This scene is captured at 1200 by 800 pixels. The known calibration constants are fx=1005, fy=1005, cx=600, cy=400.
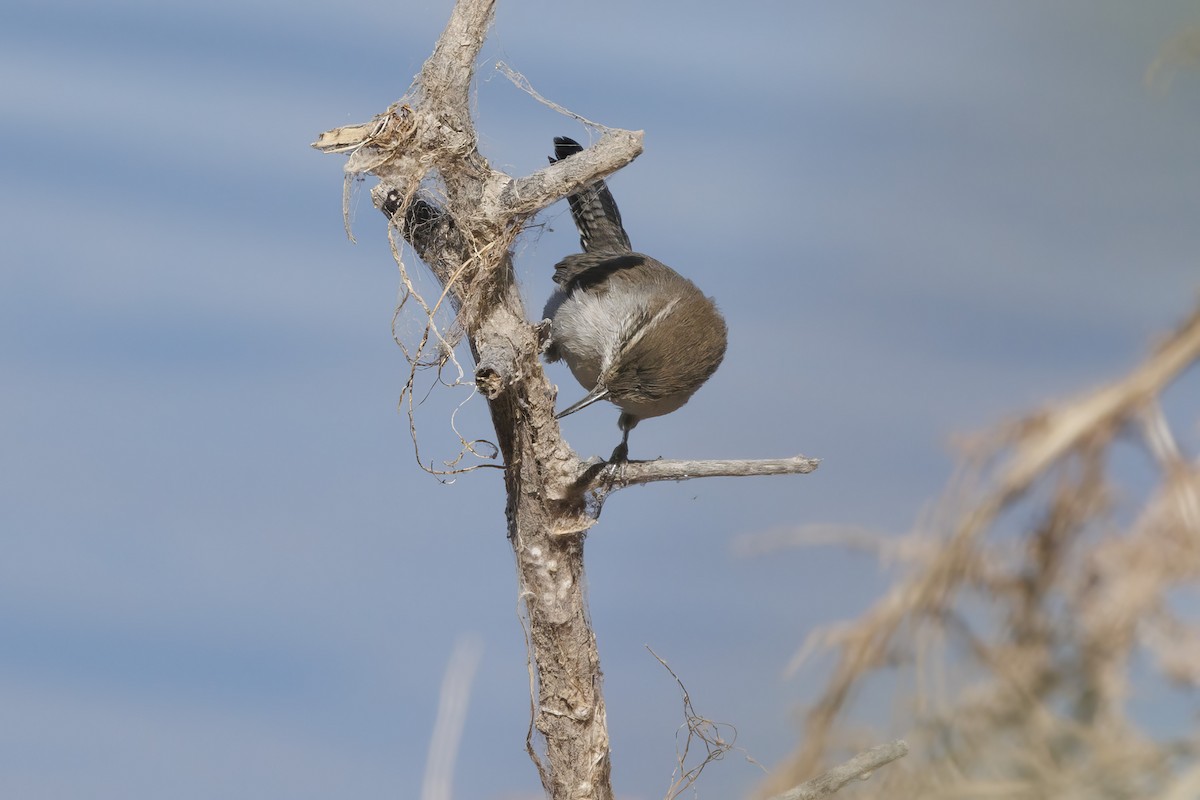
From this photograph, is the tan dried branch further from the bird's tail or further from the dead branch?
the bird's tail

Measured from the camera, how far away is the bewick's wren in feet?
6.66

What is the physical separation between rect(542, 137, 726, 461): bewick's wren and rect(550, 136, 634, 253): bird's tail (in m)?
0.05

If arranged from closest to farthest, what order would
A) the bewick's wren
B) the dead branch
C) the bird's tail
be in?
the dead branch, the bewick's wren, the bird's tail

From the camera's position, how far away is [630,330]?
2.06 m

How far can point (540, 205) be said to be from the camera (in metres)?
1.67

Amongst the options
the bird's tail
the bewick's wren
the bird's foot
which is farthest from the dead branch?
the bird's tail

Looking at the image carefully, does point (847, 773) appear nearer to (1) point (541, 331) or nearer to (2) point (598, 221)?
(1) point (541, 331)

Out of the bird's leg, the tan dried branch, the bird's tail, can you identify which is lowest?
the tan dried branch

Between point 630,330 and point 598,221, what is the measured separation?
1.36 ft

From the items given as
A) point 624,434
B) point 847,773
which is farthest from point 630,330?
point 847,773

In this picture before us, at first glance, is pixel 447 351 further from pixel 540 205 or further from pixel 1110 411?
pixel 1110 411

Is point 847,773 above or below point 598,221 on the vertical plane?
below

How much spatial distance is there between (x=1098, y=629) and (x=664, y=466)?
3155 millimetres

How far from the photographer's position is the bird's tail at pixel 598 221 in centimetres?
234
